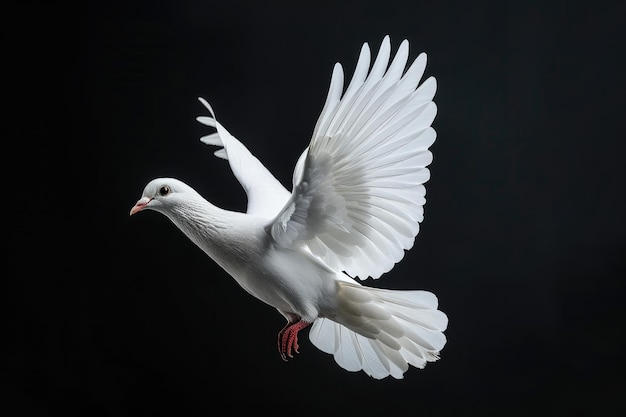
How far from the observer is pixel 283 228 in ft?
5.52

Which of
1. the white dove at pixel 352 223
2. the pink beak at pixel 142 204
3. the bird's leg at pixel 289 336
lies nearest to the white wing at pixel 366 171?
the white dove at pixel 352 223

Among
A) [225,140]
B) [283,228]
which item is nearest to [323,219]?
[283,228]

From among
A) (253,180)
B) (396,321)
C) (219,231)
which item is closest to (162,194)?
(219,231)

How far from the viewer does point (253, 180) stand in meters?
2.10

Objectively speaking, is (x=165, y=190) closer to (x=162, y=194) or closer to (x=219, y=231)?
(x=162, y=194)

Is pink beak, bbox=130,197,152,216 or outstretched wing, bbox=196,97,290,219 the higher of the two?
outstretched wing, bbox=196,97,290,219

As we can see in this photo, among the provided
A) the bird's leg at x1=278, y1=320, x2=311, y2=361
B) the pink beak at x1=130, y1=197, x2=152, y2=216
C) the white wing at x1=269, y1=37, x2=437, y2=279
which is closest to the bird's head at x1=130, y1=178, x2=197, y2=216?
the pink beak at x1=130, y1=197, x2=152, y2=216

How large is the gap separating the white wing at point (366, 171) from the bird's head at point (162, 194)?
0.71ft

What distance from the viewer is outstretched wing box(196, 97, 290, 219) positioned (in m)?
2.04

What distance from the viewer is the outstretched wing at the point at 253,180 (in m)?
2.04

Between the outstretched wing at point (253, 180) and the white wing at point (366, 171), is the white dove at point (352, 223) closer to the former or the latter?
the white wing at point (366, 171)

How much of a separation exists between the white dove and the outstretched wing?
16 cm

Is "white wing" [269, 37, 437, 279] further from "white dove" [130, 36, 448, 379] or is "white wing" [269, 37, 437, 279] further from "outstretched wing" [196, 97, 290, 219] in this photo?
"outstretched wing" [196, 97, 290, 219]

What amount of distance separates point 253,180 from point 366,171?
1.75ft
